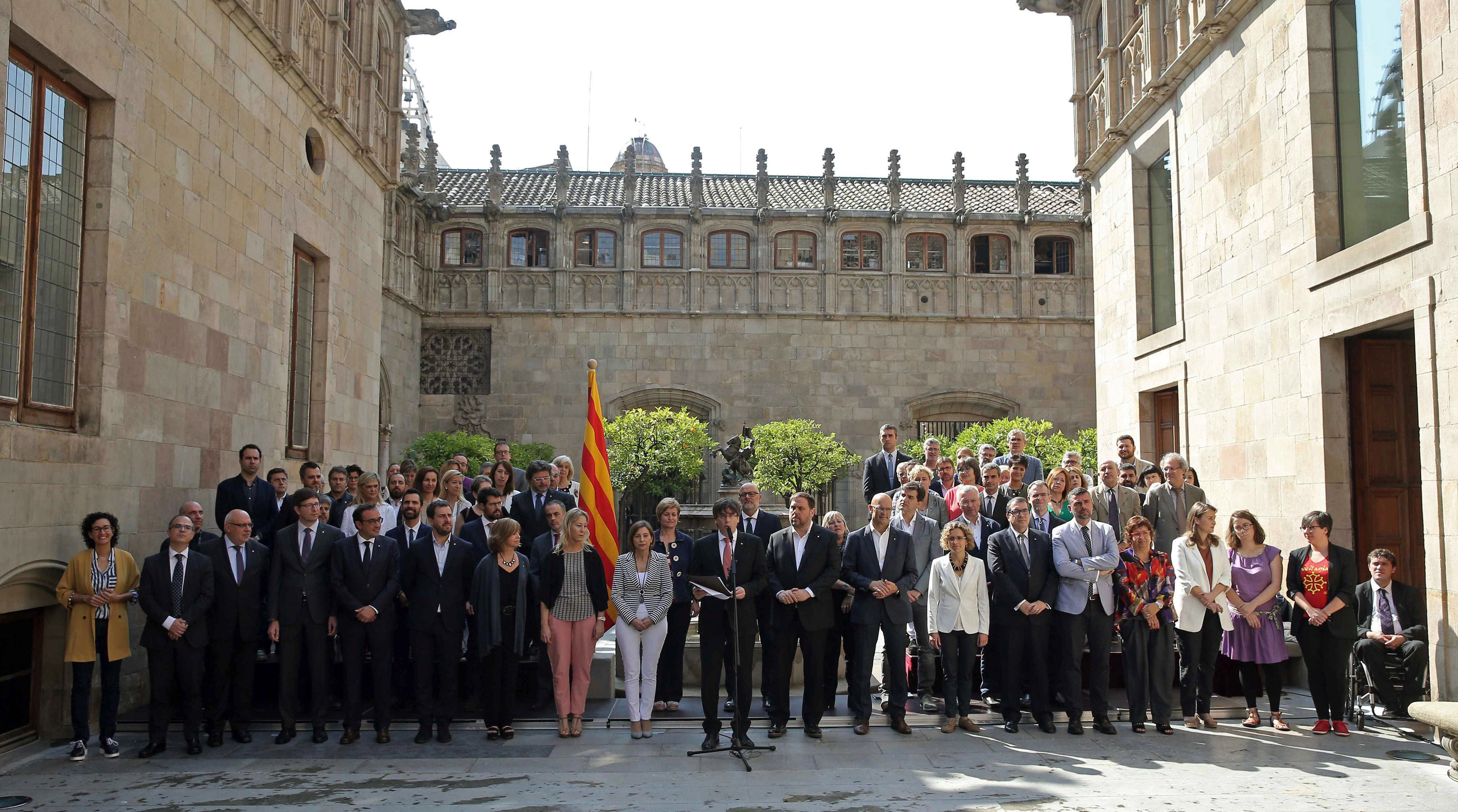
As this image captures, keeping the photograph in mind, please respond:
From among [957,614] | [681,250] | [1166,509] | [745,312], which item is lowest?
[957,614]

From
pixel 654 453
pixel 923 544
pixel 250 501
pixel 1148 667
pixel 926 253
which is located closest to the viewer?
pixel 1148 667

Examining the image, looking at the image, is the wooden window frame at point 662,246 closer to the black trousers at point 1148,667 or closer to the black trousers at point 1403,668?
the black trousers at point 1148,667

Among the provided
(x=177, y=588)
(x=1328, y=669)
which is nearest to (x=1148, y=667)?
(x=1328, y=669)

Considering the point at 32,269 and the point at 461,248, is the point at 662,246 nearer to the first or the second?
the point at 461,248

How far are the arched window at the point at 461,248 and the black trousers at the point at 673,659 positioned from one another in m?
17.6

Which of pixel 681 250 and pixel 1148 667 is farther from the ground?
pixel 681 250

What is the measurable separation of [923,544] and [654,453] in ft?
39.7

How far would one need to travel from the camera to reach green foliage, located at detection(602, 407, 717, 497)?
19547 mm

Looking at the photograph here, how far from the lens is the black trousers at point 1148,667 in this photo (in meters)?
7.14

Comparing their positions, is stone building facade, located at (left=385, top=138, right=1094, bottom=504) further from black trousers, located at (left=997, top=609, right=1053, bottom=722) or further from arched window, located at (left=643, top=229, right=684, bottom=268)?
black trousers, located at (left=997, top=609, right=1053, bottom=722)

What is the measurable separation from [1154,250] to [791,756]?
331 inches

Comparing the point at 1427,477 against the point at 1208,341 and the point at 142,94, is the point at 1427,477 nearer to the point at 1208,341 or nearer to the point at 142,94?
the point at 1208,341

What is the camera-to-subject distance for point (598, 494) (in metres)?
9.13

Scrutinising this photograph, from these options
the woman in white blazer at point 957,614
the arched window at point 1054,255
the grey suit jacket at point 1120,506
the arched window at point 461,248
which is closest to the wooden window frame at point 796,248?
the arched window at point 1054,255
